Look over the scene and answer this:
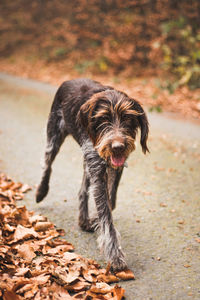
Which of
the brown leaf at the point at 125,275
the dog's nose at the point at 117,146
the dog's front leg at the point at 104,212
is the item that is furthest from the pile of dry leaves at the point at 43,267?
the dog's nose at the point at 117,146

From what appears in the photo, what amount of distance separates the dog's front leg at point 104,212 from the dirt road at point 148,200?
0.22 metres

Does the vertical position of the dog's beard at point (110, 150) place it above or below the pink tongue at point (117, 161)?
above

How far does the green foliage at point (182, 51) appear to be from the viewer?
38.6 feet

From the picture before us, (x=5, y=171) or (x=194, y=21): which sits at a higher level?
(x=194, y=21)

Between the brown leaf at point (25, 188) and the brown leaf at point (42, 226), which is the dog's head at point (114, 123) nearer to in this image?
the brown leaf at point (42, 226)

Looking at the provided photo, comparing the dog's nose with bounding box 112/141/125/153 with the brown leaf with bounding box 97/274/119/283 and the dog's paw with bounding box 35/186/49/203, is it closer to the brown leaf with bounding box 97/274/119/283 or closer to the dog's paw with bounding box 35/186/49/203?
the brown leaf with bounding box 97/274/119/283

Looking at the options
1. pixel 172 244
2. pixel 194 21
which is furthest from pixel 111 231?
pixel 194 21

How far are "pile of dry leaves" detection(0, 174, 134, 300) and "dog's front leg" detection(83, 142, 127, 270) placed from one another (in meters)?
0.16

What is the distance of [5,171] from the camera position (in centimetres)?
632

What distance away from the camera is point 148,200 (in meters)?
5.34

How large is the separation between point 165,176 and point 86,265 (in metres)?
3.13

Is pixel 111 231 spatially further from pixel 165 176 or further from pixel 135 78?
pixel 135 78

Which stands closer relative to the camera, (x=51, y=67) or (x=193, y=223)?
(x=193, y=223)

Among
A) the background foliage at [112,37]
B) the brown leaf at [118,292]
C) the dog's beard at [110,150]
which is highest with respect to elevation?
the dog's beard at [110,150]
